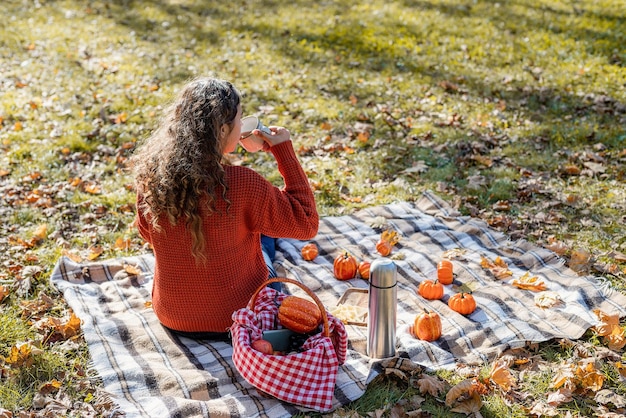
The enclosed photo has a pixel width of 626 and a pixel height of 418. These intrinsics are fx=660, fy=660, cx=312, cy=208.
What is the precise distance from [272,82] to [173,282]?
5622 millimetres

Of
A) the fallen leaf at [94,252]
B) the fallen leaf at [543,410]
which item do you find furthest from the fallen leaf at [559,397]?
the fallen leaf at [94,252]

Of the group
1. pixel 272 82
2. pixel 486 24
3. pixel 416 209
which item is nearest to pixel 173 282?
pixel 416 209

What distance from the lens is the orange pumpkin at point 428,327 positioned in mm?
3961

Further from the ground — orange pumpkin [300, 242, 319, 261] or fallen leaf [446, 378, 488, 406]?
fallen leaf [446, 378, 488, 406]

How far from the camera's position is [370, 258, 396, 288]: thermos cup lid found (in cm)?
356

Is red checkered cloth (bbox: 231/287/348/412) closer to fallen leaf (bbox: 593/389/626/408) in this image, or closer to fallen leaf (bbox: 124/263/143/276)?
fallen leaf (bbox: 593/389/626/408)

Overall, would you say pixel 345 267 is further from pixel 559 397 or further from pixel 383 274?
pixel 559 397

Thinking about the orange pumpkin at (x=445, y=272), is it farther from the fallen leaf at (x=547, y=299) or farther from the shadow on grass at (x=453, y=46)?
the shadow on grass at (x=453, y=46)

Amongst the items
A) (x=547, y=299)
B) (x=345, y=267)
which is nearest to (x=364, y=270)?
(x=345, y=267)

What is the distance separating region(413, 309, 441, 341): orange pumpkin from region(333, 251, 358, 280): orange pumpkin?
860mm

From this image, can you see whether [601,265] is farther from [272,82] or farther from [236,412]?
[272,82]

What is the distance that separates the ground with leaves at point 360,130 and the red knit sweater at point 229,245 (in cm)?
67

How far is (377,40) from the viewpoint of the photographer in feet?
33.3

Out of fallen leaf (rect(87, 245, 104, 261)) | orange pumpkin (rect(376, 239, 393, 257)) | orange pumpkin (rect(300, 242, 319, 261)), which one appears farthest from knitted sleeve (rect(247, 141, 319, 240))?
fallen leaf (rect(87, 245, 104, 261))
